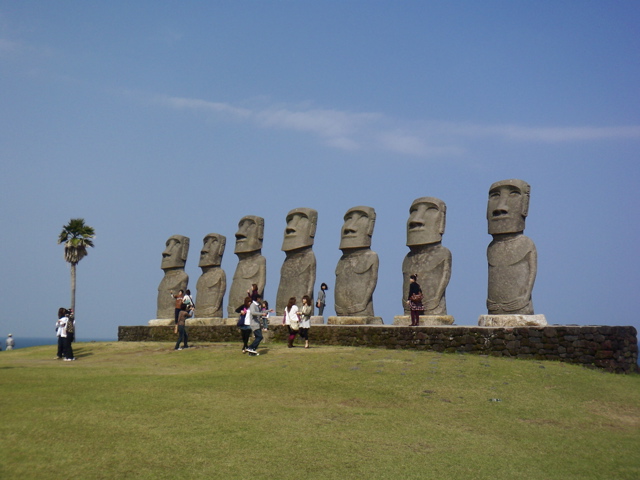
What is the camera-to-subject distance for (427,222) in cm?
2345

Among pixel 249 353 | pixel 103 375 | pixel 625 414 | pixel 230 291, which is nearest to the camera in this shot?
pixel 625 414

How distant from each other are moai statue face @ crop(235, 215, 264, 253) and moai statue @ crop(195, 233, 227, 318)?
4.97 feet

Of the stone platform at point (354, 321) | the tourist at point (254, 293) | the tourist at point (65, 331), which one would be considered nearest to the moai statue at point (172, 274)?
the tourist at point (254, 293)

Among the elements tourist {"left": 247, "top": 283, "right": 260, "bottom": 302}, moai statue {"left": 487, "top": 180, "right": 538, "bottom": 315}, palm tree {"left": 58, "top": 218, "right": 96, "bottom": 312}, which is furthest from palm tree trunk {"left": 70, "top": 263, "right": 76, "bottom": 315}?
moai statue {"left": 487, "top": 180, "right": 538, "bottom": 315}

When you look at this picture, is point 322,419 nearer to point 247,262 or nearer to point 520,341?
point 520,341

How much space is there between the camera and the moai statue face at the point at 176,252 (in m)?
31.5

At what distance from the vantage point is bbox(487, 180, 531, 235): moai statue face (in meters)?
21.3

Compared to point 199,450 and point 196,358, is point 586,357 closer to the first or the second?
point 196,358

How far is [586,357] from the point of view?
1839 cm

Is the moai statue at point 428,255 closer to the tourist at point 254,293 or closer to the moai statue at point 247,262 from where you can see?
the tourist at point 254,293

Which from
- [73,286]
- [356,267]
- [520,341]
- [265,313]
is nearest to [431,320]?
[520,341]

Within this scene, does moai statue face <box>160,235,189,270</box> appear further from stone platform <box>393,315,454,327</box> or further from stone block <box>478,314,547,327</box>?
stone block <box>478,314,547,327</box>

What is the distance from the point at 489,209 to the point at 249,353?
8.61 m

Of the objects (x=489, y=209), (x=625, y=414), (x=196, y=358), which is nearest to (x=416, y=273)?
(x=489, y=209)
